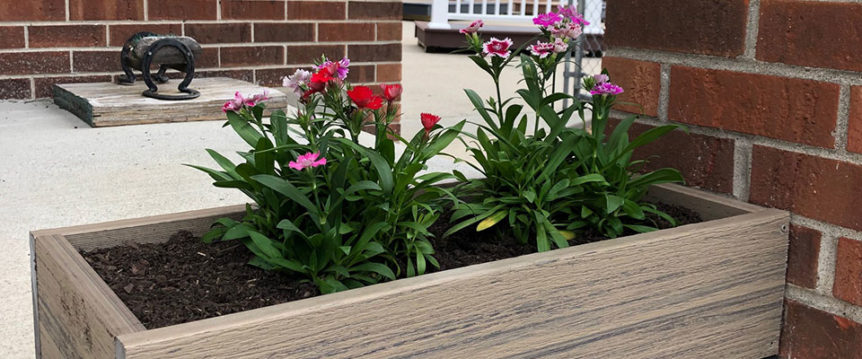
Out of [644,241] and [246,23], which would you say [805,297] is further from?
[246,23]

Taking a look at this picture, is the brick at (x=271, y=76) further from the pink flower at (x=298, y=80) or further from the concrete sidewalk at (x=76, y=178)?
the pink flower at (x=298, y=80)

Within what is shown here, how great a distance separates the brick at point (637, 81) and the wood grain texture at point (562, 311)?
29cm

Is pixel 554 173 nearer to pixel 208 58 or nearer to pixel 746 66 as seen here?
pixel 746 66

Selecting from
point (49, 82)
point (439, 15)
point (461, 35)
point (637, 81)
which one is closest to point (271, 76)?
point (49, 82)

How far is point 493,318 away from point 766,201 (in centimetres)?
55

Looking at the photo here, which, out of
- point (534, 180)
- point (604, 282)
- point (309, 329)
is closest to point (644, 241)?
point (604, 282)

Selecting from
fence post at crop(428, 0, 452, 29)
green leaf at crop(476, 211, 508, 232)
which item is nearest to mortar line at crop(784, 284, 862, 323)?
green leaf at crop(476, 211, 508, 232)

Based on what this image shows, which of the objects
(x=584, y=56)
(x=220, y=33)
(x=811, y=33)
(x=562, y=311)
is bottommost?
(x=584, y=56)

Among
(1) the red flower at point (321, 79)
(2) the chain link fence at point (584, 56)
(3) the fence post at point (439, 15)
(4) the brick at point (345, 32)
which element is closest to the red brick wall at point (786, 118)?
(1) the red flower at point (321, 79)

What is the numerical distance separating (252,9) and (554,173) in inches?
88.9

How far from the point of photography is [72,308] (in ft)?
3.31

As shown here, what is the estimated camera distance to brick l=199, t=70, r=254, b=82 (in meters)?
3.29

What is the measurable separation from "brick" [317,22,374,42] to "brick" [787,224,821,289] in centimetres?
248

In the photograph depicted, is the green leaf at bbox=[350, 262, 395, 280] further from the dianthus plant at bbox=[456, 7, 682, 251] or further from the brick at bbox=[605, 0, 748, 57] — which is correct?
the brick at bbox=[605, 0, 748, 57]
